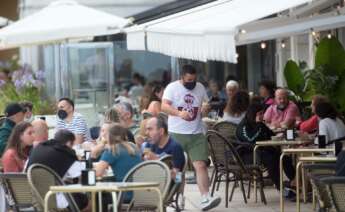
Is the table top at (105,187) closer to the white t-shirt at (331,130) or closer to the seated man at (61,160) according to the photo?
the seated man at (61,160)

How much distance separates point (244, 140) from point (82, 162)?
14.1ft

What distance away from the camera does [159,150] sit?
1235cm

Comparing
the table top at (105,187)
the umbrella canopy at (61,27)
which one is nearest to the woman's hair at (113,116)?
the umbrella canopy at (61,27)

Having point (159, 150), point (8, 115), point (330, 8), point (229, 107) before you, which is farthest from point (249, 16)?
point (330, 8)

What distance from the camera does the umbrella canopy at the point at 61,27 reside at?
54.9ft

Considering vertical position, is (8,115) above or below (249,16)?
below

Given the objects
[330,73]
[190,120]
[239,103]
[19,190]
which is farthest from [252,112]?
[19,190]

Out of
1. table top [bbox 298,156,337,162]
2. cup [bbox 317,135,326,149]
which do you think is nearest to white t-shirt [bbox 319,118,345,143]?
cup [bbox 317,135,326,149]

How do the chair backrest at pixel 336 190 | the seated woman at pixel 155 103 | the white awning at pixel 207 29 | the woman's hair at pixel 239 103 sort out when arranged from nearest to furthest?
1. the chair backrest at pixel 336 190
2. the white awning at pixel 207 29
3. the woman's hair at pixel 239 103
4. the seated woman at pixel 155 103

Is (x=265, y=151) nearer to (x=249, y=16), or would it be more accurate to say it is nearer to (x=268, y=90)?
(x=249, y=16)

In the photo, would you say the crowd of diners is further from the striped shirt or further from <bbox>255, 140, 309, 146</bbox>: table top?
<bbox>255, 140, 309, 146</bbox>: table top

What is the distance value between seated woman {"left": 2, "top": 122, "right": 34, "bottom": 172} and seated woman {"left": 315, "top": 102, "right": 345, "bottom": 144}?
365 centimetres

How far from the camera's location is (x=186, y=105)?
15266 mm

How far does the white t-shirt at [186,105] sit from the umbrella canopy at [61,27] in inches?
63.6
